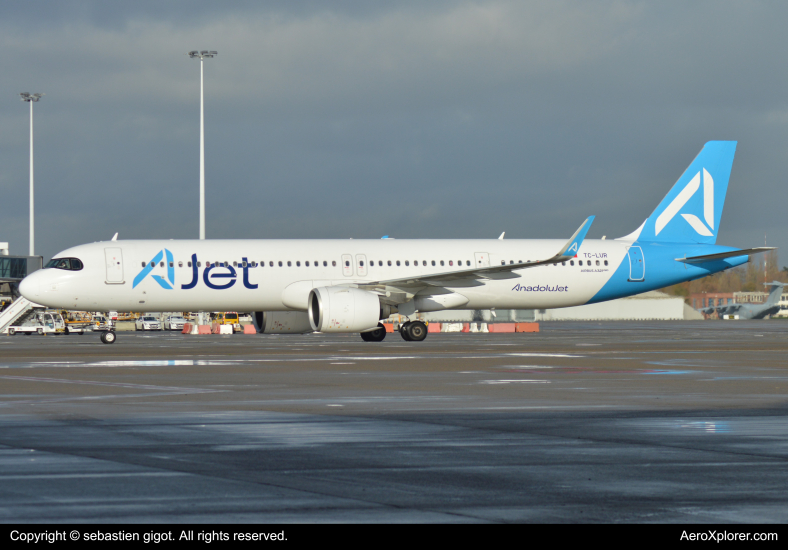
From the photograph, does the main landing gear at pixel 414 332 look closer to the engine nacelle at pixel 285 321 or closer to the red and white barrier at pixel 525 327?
the engine nacelle at pixel 285 321

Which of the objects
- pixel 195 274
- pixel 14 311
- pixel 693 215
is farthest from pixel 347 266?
pixel 14 311

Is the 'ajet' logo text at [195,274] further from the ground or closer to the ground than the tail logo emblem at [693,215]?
closer to the ground

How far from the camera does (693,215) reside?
1779 inches

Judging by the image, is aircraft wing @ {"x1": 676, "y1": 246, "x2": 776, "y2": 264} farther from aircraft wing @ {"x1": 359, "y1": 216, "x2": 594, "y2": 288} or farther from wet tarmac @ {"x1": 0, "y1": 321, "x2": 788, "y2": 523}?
wet tarmac @ {"x1": 0, "y1": 321, "x2": 788, "y2": 523}

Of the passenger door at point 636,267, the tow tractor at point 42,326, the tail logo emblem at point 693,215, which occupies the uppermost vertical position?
the tail logo emblem at point 693,215

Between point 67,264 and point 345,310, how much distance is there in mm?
11634

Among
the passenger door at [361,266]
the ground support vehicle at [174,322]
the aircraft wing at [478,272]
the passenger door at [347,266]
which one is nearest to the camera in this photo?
the aircraft wing at [478,272]

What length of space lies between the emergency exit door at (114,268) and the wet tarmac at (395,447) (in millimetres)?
18237

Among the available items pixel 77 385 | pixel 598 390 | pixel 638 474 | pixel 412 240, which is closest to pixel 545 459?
pixel 638 474

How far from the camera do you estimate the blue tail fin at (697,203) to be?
147 feet

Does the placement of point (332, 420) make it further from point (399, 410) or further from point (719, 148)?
point (719, 148)

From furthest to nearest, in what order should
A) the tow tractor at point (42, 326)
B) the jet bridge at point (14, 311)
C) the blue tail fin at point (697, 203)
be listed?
the tow tractor at point (42, 326), the jet bridge at point (14, 311), the blue tail fin at point (697, 203)

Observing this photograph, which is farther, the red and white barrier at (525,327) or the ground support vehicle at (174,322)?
the ground support vehicle at (174,322)

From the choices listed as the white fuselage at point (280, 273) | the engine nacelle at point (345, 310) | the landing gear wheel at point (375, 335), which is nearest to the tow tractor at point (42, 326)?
the white fuselage at point (280, 273)
